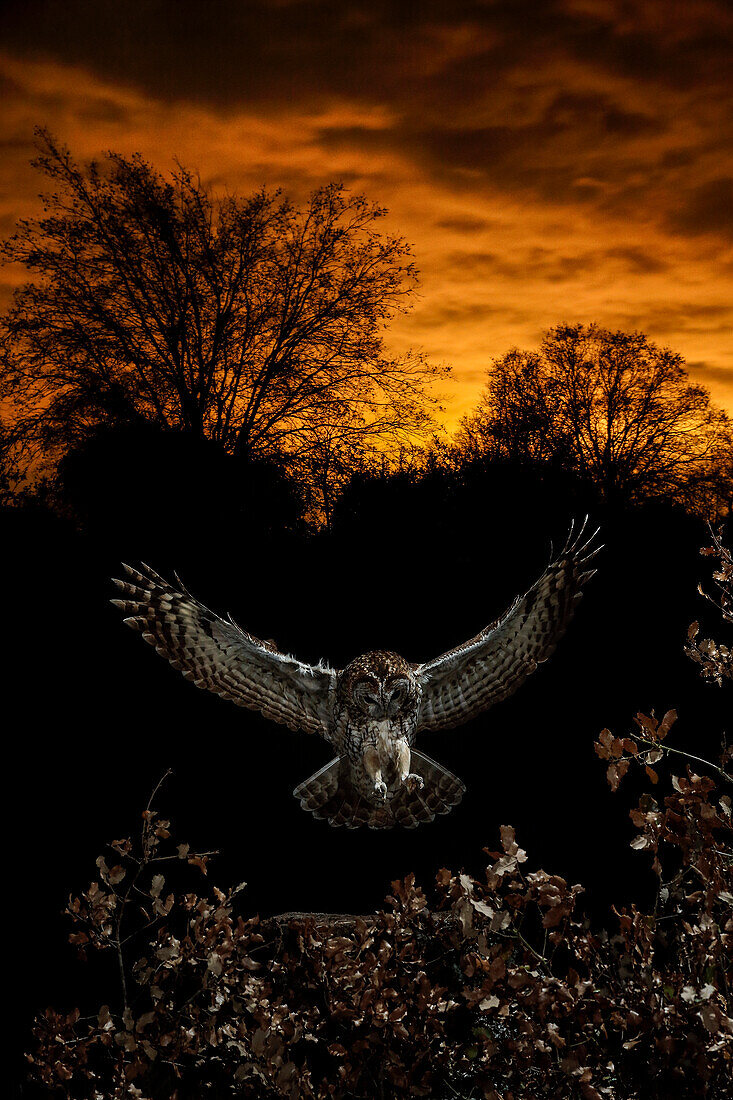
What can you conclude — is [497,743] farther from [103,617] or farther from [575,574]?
[103,617]

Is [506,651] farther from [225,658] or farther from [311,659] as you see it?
[225,658]

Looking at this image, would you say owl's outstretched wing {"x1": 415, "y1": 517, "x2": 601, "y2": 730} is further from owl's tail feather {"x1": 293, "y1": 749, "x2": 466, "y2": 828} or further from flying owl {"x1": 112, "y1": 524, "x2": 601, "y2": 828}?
owl's tail feather {"x1": 293, "y1": 749, "x2": 466, "y2": 828}

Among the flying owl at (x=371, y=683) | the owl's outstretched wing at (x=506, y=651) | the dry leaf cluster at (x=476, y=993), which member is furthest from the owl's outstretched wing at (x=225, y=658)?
the dry leaf cluster at (x=476, y=993)

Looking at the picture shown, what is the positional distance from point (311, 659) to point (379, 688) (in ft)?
2.91

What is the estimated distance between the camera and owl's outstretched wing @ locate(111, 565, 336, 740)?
17.4 ft

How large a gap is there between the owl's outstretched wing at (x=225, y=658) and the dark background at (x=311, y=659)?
0.26 m

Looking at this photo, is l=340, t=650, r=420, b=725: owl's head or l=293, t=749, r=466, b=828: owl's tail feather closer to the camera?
l=340, t=650, r=420, b=725: owl's head

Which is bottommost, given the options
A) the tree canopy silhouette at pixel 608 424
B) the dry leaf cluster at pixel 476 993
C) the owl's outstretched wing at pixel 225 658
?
the dry leaf cluster at pixel 476 993

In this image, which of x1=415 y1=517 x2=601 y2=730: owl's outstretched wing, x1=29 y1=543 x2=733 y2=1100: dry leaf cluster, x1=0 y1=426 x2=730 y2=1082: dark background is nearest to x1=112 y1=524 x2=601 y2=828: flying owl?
x1=415 y1=517 x2=601 y2=730: owl's outstretched wing

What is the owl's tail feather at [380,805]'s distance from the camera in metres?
5.55

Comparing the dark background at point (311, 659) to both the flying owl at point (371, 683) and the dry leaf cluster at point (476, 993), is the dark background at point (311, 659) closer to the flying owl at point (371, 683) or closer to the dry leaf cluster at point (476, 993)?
the flying owl at point (371, 683)

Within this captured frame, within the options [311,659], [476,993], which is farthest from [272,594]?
[476,993]

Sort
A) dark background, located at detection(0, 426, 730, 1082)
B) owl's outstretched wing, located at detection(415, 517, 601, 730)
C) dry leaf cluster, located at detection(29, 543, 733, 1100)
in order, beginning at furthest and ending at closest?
dark background, located at detection(0, 426, 730, 1082)
owl's outstretched wing, located at detection(415, 517, 601, 730)
dry leaf cluster, located at detection(29, 543, 733, 1100)

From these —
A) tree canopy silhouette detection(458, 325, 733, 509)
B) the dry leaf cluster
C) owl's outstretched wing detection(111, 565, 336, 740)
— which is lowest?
the dry leaf cluster
